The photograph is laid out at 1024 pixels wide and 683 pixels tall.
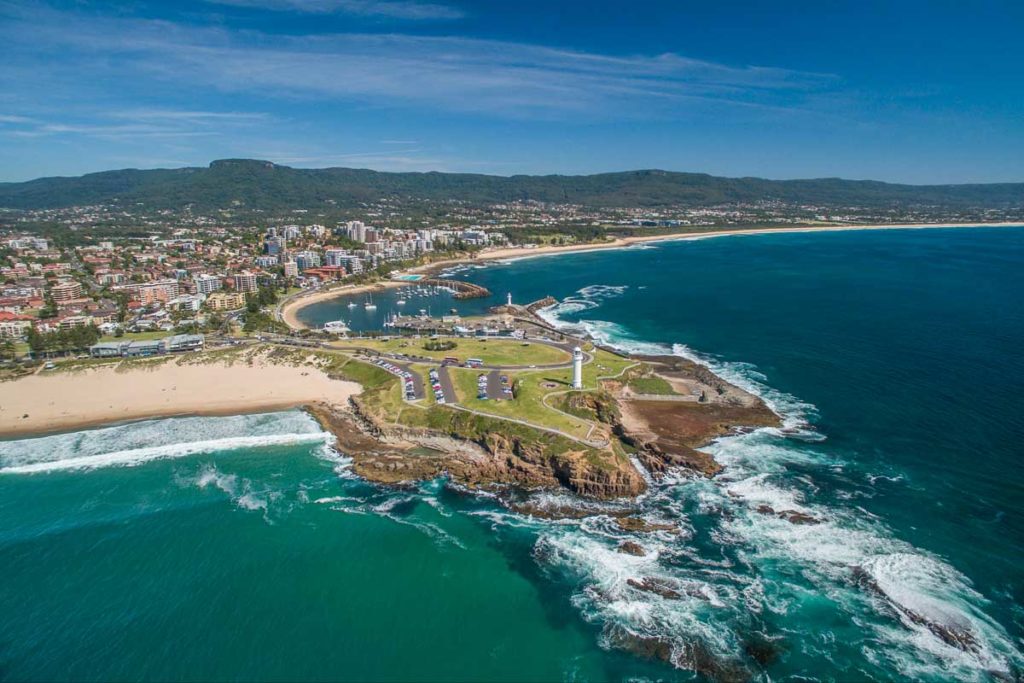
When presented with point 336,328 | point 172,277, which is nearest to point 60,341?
point 336,328

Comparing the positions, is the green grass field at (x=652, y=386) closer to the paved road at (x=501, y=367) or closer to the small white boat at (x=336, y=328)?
the paved road at (x=501, y=367)

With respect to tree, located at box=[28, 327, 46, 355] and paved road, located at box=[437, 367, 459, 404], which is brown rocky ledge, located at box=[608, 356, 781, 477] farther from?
tree, located at box=[28, 327, 46, 355]

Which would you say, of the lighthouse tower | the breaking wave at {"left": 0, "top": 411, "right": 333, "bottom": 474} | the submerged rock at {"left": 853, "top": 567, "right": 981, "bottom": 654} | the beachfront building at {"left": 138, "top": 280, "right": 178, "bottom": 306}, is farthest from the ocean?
the beachfront building at {"left": 138, "top": 280, "right": 178, "bottom": 306}

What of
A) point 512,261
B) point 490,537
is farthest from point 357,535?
point 512,261

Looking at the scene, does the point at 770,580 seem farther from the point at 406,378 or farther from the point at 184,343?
the point at 184,343

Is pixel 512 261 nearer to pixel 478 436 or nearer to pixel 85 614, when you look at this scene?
pixel 478 436
